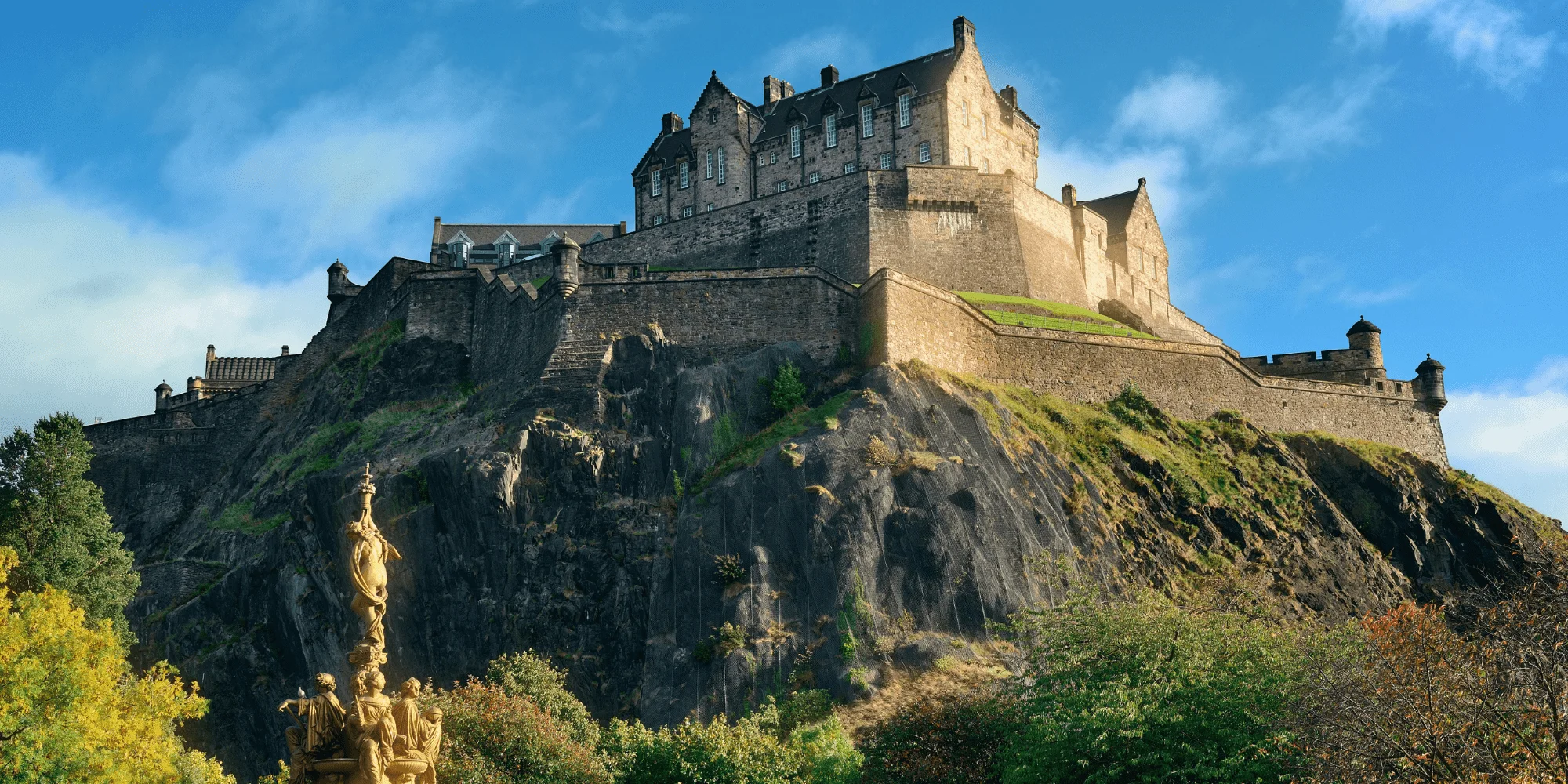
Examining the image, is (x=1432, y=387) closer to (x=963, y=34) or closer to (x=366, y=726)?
(x=963, y=34)

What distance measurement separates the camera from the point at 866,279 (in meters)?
63.2

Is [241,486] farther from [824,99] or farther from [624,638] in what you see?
[824,99]

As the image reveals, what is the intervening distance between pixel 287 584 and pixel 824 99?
123 feet

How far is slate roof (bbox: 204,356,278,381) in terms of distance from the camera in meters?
77.9

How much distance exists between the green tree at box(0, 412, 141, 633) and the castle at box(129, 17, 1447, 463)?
49.2 feet

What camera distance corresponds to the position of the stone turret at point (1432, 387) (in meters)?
68.4

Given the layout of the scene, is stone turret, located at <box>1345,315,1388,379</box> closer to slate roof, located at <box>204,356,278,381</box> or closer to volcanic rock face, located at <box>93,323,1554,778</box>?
volcanic rock face, located at <box>93,323,1554,778</box>

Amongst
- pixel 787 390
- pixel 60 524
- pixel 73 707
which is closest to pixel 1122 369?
pixel 787 390

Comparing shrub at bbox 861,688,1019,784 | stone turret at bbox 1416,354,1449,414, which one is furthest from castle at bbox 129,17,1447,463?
shrub at bbox 861,688,1019,784

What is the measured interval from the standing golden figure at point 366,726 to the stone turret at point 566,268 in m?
40.0

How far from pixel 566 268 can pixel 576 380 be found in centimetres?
461

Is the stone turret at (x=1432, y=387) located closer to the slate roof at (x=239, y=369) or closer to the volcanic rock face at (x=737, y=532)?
the volcanic rock face at (x=737, y=532)

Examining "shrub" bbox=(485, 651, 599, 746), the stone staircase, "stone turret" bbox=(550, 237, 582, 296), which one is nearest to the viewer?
"shrub" bbox=(485, 651, 599, 746)

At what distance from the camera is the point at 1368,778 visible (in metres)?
24.0
